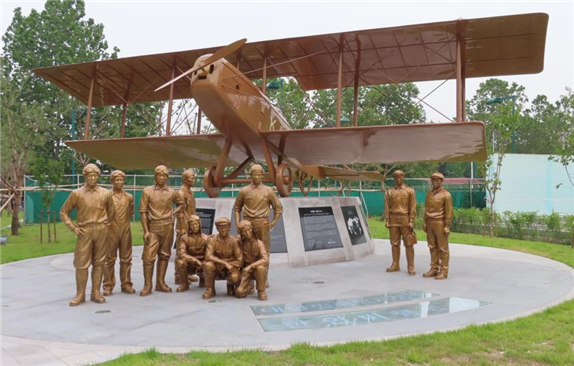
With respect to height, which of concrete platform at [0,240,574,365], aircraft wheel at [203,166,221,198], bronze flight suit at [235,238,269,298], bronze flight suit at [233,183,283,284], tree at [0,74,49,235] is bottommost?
concrete platform at [0,240,574,365]

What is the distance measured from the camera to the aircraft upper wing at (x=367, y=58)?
30.4 feet

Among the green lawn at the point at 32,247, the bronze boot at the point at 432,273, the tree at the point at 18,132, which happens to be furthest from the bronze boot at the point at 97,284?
the tree at the point at 18,132

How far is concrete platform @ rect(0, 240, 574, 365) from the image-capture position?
4.60 meters

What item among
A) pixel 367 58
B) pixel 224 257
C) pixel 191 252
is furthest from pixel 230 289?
pixel 367 58

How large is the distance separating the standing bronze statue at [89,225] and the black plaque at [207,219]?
369 centimetres

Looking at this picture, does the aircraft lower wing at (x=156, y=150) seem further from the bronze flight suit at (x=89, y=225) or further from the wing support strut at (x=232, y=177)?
the bronze flight suit at (x=89, y=225)

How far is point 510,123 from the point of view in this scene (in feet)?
58.8

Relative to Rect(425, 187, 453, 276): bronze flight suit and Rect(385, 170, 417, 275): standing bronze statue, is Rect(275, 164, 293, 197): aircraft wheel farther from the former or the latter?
Rect(425, 187, 453, 276): bronze flight suit

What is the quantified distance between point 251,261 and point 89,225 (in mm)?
2348

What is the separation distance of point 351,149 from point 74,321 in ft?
23.4

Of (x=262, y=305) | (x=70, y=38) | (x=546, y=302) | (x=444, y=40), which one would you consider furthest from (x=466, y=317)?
(x=70, y=38)

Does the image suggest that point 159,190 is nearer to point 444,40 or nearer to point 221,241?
point 221,241

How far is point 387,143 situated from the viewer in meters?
9.96

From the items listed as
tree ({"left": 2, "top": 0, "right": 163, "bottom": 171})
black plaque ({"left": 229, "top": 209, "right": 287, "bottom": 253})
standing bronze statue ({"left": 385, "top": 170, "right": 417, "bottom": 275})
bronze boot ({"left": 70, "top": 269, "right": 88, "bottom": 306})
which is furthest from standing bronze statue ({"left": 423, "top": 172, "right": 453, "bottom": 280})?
tree ({"left": 2, "top": 0, "right": 163, "bottom": 171})
